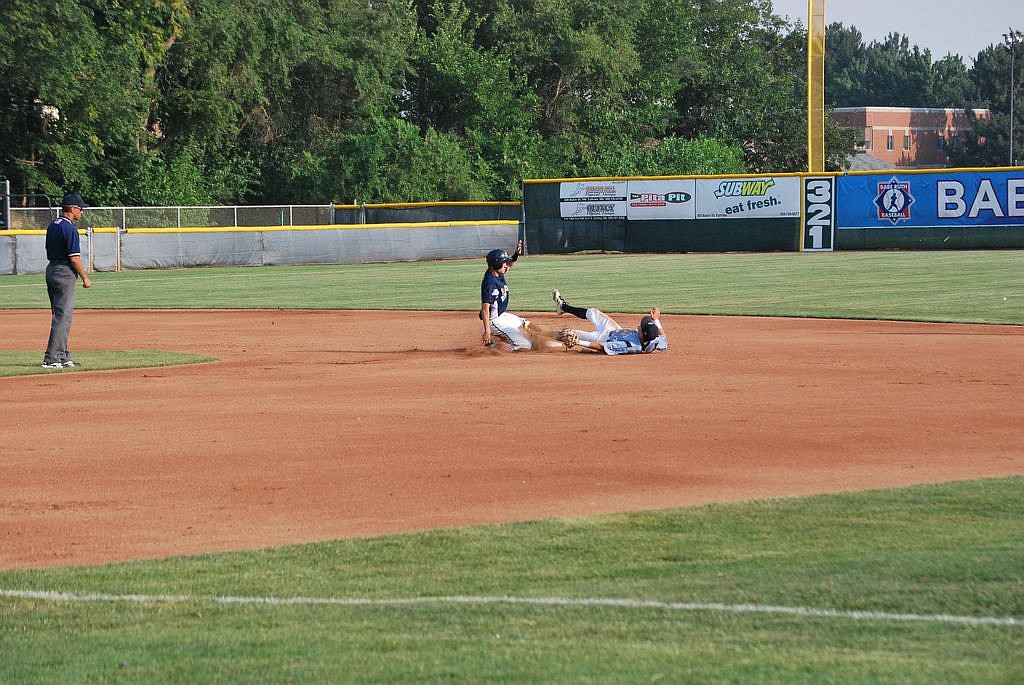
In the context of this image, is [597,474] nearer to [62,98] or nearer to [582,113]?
[62,98]

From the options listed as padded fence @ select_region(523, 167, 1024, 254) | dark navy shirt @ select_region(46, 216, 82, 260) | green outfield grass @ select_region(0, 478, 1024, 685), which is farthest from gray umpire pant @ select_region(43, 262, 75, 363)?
padded fence @ select_region(523, 167, 1024, 254)

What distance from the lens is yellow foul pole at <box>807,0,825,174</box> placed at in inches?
1773

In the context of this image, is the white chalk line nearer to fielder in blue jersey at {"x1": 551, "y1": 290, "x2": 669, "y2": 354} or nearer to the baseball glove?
fielder in blue jersey at {"x1": 551, "y1": 290, "x2": 669, "y2": 354}

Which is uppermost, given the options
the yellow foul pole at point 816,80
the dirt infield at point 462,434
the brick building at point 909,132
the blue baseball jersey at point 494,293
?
the brick building at point 909,132

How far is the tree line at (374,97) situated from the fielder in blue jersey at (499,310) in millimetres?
32183

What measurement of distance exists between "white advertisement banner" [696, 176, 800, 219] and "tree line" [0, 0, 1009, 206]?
16033 mm

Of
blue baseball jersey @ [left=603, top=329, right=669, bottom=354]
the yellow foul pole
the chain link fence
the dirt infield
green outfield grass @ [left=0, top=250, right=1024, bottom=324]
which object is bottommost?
the dirt infield

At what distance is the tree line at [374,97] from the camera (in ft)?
157

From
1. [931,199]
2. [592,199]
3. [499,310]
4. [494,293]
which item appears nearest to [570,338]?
[499,310]

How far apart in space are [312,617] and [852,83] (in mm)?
168100

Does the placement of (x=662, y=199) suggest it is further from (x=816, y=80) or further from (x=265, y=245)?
(x=265, y=245)

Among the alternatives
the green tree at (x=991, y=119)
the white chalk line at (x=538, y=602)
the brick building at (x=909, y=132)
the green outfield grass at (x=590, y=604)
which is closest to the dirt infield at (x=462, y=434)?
the green outfield grass at (x=590, y=604)

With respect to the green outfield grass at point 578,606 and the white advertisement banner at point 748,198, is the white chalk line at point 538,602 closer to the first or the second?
the green outfield grass at point 578,606

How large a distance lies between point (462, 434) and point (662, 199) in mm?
35215
